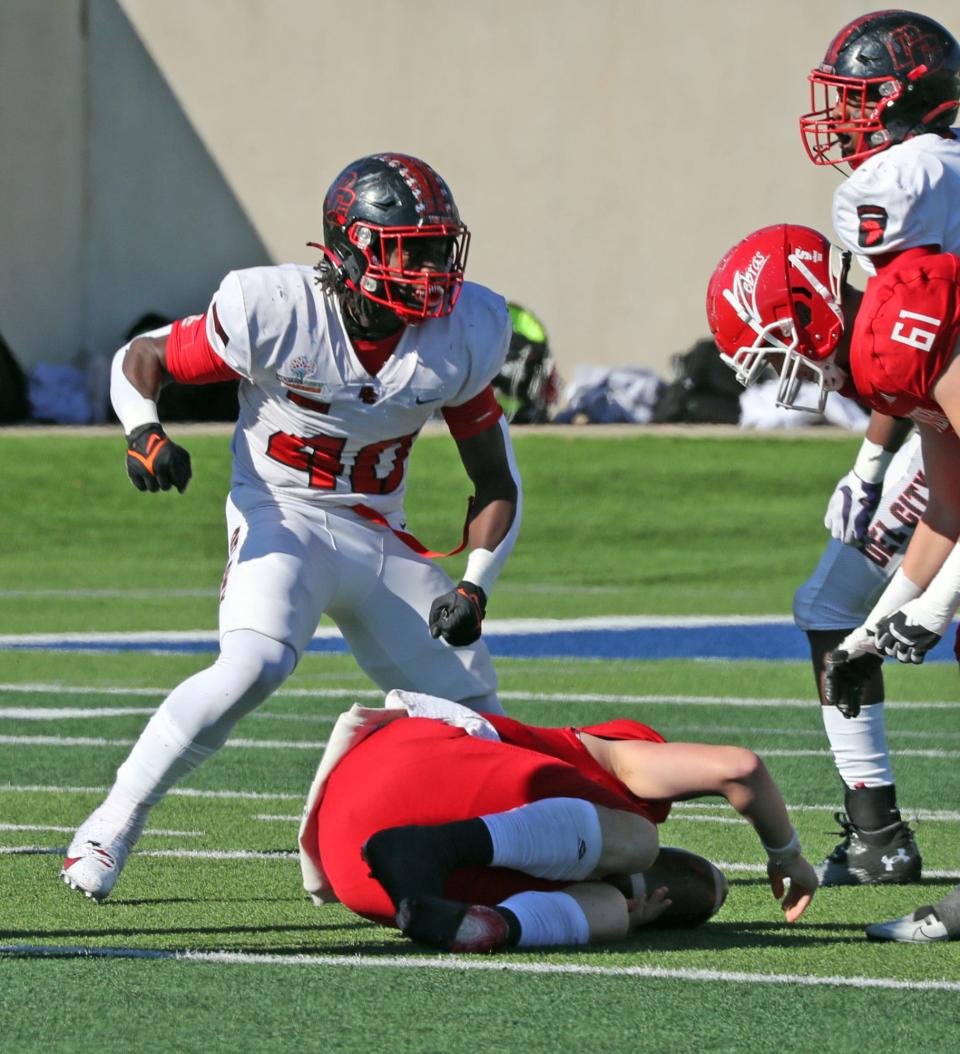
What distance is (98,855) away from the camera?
4.25 meters

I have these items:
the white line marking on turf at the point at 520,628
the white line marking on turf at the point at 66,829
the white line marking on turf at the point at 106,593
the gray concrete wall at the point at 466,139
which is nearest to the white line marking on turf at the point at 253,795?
the white line marking on turf at the point at 66,829

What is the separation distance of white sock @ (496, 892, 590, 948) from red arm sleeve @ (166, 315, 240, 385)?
4.99 feet

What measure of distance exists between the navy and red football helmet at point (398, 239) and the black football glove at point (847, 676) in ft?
4.09

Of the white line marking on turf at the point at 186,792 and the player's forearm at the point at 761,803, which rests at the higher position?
the player's forearm at the point at 761,803

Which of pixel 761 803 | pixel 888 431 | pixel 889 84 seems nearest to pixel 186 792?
pixel 888 431

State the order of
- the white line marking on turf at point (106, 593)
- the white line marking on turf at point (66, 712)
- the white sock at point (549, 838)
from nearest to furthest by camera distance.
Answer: the white sock at point (549, 838), the white line marking on turf at point (66, 712), the white line marking on turf at point (106, 593)

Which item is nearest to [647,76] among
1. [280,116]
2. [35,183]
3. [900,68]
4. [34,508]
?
[280,116]

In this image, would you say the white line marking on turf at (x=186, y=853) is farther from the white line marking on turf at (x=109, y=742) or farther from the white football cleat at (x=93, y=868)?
the white line marking on turf at (x=109, y=742)

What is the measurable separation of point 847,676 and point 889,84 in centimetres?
153

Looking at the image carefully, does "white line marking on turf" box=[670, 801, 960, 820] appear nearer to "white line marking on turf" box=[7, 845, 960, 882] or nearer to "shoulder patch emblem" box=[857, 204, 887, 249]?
"white line marking on turf" box=[7, 845, 960, 882]

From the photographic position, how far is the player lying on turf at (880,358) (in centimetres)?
389

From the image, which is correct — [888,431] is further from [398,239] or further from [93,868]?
[93,868]

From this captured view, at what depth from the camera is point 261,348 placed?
480 centimetres

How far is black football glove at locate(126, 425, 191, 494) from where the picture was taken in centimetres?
447
